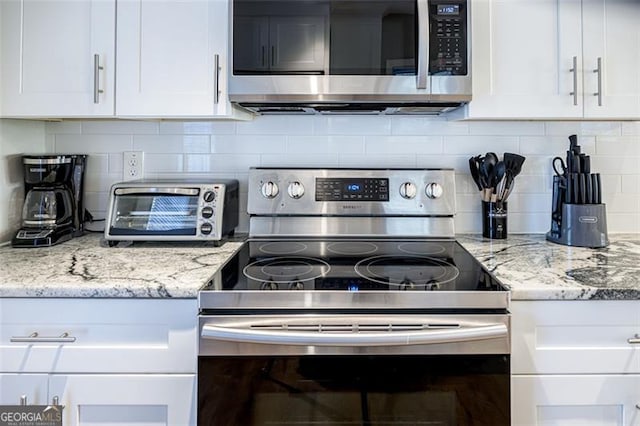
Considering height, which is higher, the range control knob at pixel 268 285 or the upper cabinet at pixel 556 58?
the upper cabinet at pixel 556 58

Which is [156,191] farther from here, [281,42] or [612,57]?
[612,57]

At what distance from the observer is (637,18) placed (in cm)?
142

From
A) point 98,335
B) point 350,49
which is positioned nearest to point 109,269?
point 98,335

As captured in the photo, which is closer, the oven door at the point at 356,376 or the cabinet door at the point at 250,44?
the oven door at the point at 356,376

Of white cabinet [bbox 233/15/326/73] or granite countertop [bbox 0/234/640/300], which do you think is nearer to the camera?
granite countertop [bbox 0/234/640/300]

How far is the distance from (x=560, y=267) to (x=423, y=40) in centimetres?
78

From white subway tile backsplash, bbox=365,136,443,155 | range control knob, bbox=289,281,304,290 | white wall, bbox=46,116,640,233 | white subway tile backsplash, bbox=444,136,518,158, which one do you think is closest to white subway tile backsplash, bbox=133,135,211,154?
white wall, bbox=46,116,640,233

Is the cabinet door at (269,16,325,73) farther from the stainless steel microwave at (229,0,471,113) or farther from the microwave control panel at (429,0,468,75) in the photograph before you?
the microwave control panel at (429,0,468,75)

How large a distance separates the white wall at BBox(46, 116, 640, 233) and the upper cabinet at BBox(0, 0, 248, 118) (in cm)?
31

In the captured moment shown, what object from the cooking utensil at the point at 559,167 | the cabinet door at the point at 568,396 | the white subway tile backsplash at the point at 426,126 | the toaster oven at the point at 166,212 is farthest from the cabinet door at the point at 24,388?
the cooking utensil at the point at 559,167

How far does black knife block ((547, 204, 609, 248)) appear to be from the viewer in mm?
1482

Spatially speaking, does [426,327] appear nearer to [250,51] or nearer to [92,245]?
[250,51]

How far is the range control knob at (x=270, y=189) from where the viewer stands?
164 cm

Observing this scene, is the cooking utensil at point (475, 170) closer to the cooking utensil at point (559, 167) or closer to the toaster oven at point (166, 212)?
the cooking utensil at point (559, 167)
